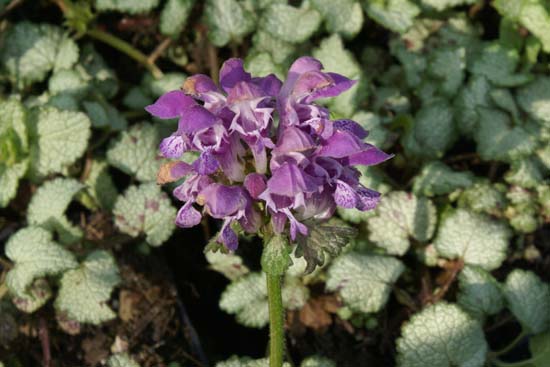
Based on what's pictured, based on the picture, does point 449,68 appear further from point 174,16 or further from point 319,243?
point 319,243

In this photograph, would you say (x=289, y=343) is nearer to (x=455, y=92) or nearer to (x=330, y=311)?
(x=330, y=311)

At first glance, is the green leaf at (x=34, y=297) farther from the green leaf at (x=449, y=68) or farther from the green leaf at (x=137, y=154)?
the green leaf at (x=449, y=68)

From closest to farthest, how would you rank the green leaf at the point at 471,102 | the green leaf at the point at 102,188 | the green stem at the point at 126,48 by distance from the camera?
the green leaf at the point at 102,188
the green leaf at the point at 471,102
the green stem at the point at 126,48

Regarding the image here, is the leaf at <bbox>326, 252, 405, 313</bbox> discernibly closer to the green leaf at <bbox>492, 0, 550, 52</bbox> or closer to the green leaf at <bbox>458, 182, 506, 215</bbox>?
the green leaf at <bbox>458, 182, 506, 215</bbox>

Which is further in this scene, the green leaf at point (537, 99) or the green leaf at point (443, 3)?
the green leaf at point (443, 3)

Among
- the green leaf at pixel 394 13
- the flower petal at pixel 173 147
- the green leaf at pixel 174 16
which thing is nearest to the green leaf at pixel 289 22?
the green leaf at pixel 394 13

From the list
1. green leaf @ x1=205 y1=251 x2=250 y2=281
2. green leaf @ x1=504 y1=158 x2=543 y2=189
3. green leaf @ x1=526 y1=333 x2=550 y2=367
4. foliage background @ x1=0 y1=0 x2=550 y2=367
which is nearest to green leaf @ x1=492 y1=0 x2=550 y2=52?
foliage background @ x1=0 y1=0 x2=550 y2=367

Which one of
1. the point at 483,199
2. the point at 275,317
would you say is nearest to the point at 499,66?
the point at 483,199

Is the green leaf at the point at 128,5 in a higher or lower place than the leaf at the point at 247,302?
higher
